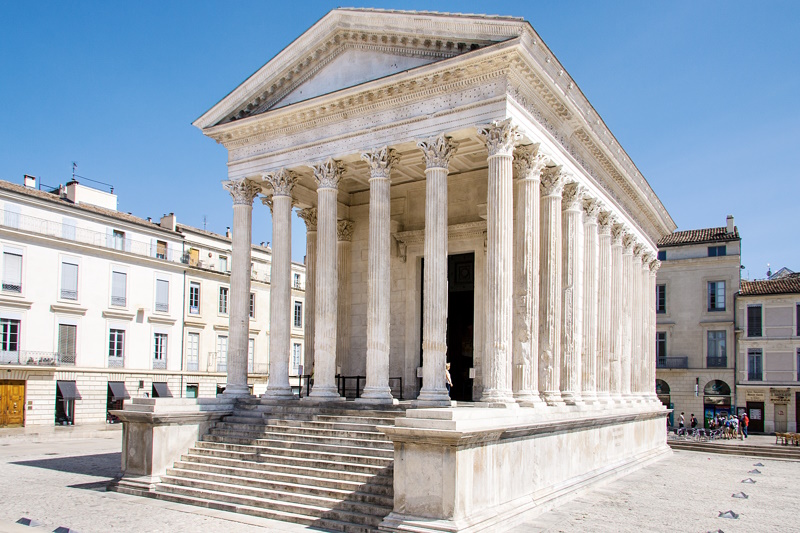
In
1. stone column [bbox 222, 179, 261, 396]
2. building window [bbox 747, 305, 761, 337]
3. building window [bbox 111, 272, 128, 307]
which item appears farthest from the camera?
building window [bbox 747, 305, 761, 337]

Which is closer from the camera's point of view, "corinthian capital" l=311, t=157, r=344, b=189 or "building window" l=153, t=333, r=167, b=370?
"corinthian capital" l=311, t=157, r=344, b=189

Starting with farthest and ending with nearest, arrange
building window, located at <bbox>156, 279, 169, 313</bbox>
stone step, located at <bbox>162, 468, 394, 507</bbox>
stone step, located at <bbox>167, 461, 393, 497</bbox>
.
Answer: building window, located at <bbox>156, 279, 169, 313</bbox>
stone step, located at <bbox>167, 461, 393, 497</bbox>
stone step, located at <bbox>162, 468, 394, 507</bbox>

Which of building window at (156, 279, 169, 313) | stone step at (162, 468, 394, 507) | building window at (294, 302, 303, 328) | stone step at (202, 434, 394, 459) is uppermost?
building window at (156, 279, 169, 313)

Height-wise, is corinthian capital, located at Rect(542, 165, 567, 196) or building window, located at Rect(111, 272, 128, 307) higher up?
corinthian capital, located at Rect(542, 165, 567, 196)

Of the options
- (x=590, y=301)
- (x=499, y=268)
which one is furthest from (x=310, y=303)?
(x=499, y=268)

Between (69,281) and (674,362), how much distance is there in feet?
111

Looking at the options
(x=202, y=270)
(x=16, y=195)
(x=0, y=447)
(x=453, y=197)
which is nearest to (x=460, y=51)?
(x=453, y=197)

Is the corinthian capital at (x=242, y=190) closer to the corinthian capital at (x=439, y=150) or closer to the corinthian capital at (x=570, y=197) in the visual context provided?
the corinthian capital at (x=439, y=150)

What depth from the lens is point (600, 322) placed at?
21297mm

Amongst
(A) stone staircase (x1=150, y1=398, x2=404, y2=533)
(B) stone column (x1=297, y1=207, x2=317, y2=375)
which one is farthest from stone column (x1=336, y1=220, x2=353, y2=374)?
(A) stone staircase (x1=150, y1=398, x2=404, y2=533)

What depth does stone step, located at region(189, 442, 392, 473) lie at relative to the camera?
1375 cm

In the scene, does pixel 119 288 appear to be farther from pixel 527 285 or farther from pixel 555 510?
pixel 555 510

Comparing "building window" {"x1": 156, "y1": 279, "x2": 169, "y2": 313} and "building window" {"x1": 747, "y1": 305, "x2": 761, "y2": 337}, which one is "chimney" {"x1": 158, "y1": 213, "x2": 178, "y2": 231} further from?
"building window" {"x1": 747, "y1": 305, "x2": 761, "y2": 337}

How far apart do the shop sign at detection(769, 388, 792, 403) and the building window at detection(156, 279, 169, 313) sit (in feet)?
111
